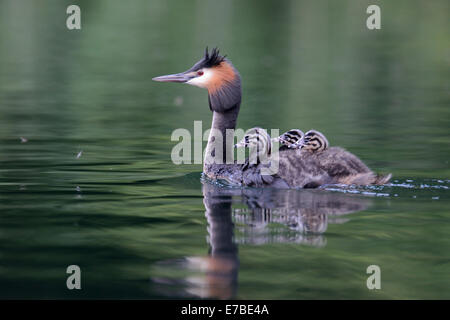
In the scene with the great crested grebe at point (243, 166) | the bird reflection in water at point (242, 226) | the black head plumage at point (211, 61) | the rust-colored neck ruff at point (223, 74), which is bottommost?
the bird reflection in water at point (242, 226)

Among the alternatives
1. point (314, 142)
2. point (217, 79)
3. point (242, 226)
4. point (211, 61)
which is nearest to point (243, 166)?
point (314, 142)

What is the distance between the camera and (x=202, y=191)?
9.02 m

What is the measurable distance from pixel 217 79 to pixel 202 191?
153 cm

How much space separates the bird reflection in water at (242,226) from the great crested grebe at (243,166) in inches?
6.7

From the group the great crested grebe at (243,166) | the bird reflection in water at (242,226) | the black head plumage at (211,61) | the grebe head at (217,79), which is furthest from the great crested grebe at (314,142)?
the black head plumage at (211,61)

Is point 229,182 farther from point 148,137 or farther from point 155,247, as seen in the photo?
point 148,137

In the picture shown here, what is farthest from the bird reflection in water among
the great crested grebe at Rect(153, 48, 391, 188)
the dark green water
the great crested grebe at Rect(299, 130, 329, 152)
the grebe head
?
the grebe head

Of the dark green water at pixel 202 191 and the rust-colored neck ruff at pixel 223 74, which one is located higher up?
the rust-colored neck ruff at pixel 223 74

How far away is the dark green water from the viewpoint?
598cm

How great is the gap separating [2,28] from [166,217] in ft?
87.5

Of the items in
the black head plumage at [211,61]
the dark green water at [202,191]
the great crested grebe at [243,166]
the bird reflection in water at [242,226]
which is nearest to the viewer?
the bird reflection in water at [242,226]

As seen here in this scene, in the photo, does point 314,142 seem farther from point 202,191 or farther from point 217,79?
point 217,79

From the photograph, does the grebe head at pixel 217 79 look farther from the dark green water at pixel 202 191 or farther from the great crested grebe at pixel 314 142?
the great crested grebe at pixel 314 142

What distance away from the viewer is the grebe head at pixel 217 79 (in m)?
9.83
